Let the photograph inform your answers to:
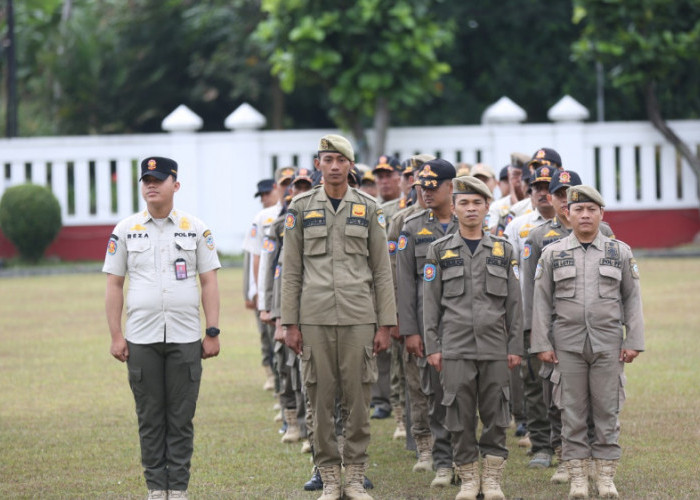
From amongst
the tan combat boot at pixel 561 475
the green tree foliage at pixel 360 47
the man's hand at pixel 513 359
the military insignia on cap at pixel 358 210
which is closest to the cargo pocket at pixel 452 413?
the man's hand at pixel 513 359

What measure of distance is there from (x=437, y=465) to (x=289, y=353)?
5.15 feet

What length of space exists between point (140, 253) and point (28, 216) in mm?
17229

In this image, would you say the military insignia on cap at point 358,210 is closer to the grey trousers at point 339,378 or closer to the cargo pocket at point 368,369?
the grey trousers at point 339,378

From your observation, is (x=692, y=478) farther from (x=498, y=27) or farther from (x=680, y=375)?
(x=498, y=27)

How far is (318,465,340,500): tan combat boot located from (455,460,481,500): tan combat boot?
0.71 m

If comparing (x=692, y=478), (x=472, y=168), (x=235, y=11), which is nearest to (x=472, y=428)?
(x=692, y=478)

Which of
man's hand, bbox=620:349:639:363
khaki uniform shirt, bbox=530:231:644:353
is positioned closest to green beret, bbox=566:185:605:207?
khaki uniform shirt, bbox=530:231:644:353

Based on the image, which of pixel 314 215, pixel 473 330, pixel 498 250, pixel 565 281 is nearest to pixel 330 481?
pixel 473 330

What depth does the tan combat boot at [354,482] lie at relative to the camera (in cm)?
718

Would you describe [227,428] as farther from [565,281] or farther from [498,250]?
[565,281]

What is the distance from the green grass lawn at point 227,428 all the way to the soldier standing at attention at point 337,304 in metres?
0.42

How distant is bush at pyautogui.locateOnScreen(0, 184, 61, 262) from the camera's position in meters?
23.4

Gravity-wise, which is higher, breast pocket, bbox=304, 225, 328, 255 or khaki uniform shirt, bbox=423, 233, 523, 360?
breast pocket, bbox=304, 225, 328, 255

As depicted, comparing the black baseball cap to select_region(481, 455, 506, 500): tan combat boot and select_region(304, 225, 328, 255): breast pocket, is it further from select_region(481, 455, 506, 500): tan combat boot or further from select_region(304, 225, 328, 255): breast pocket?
select_region(481, 455, 506, 500): tan combat boot
